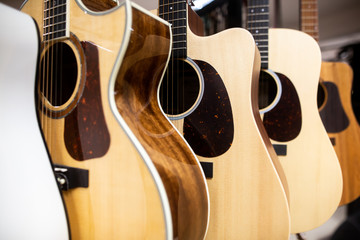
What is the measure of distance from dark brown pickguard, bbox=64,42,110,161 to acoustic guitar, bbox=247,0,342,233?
1.80 feet

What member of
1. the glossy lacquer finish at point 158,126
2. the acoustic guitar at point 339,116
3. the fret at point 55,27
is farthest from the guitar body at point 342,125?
the fret at point 55,27

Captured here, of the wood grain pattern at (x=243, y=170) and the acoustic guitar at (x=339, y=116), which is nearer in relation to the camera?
the wood grain pattern at (x=243, y=170)

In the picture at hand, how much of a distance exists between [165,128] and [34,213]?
1.07 feet

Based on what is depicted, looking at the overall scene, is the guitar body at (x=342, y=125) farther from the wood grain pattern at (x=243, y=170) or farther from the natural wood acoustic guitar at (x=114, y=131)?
the natural wood acoustic guitar at (x=114, y=131)

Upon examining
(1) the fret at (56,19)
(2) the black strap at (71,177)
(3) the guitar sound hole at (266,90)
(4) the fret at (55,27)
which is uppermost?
(1) the fret at (56,19)

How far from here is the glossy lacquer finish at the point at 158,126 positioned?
0.47 m

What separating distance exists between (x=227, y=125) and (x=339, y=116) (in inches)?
25.7

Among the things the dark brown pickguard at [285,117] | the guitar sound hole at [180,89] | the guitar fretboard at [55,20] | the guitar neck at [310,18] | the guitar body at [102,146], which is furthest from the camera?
the guitar neck at [310,18]

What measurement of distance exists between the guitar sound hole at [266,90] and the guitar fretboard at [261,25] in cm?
4

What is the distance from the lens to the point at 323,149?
31.7 inches

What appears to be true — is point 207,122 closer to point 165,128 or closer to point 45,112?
point 165,128

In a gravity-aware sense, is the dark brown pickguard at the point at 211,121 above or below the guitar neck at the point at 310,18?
below

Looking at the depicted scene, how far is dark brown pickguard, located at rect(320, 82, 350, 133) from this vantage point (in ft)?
3.22

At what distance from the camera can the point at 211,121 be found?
0.65 meters
